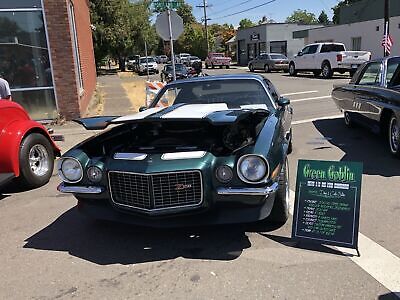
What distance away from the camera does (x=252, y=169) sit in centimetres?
364

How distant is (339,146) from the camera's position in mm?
7762

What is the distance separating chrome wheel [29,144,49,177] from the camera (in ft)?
20.7

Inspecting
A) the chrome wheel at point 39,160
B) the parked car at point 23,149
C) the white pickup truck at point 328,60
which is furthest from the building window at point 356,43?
the chrome wheel at point 39,160

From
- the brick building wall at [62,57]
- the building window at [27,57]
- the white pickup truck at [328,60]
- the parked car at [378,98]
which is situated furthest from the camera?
the white pickup truck at [328,60]

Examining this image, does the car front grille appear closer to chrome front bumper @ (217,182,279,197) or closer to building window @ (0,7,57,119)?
chrome front bumper @ (217,182,279,197)

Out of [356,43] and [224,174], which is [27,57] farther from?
[356,43]

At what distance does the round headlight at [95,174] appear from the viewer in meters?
3.97

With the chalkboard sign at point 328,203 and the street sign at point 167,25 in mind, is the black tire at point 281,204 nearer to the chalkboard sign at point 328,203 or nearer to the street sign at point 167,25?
the chalkboard sign at point 328,203

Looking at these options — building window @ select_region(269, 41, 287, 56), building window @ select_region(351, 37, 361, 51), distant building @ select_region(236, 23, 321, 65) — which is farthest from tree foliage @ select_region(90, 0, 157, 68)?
building window @ select_region(351, 37, 361, 51)

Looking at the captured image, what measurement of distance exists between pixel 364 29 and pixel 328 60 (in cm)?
910

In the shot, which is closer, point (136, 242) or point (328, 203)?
point (328, 203)

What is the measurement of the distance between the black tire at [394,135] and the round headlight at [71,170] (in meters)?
4.66

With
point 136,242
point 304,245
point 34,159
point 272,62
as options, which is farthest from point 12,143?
point 272,62

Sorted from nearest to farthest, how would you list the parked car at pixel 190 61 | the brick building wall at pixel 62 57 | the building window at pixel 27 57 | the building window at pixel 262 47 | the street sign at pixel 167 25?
1. the building window at pixel 27 57
2. the brick building wall at pixel 62 57
3. the street sign at pixel 167 25
4. the parked car at pixel 190 61
5. the building window at pixel 262 47
